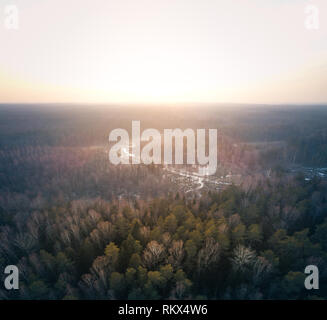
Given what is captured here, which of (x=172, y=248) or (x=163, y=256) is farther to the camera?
(x=172, y=248)

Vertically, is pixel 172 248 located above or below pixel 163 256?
above

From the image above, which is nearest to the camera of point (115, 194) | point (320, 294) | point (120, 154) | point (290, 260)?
point (320, 294)

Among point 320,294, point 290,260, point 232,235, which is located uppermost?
point 232,235

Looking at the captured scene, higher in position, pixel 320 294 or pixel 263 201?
pixel 263 201

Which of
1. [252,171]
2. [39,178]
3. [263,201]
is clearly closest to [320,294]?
[263,201]

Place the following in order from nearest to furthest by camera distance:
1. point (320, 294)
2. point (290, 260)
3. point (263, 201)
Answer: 1. point (320, 294)
2. point (290, 260)
3. point (263, 201)

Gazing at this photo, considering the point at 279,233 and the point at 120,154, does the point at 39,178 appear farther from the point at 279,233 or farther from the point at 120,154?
the point at 279,233
